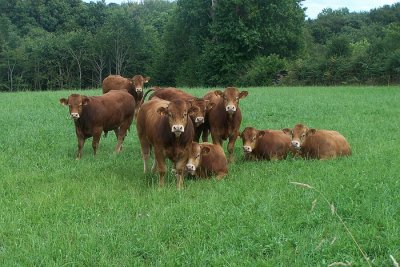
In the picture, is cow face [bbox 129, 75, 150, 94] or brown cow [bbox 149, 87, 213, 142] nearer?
brown cow [bbox 149, 87, 213, 142]

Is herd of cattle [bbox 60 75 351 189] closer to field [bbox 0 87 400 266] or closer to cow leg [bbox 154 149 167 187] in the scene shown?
cow leg [bbox 154 149 167 187]

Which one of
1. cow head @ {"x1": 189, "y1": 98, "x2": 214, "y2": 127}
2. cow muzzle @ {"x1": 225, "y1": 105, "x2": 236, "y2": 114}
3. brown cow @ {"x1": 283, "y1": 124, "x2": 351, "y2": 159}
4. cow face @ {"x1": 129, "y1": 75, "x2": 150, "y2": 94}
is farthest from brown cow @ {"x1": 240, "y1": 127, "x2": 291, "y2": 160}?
cow face @ {"x1": 129, "y1": 75, "x2": 150, "y2": 94}

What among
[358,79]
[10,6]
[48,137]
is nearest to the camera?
[48,137]

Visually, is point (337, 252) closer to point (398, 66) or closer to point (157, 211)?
point (157, 211)

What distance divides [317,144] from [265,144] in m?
1.09

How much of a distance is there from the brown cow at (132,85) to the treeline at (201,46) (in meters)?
24.1

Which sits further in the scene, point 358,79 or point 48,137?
point 358,79

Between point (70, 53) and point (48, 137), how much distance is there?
56666mm

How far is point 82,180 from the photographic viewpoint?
8.71 metres

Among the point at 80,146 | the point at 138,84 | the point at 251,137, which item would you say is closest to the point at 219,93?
the point at 251,137

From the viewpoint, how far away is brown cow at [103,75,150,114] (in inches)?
644

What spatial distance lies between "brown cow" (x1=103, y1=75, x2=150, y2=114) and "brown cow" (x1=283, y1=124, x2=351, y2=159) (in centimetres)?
731

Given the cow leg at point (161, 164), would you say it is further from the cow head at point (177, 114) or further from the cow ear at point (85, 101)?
the cow ear at point (85, 101)

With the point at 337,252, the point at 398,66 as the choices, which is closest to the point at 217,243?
the point at 337,252
